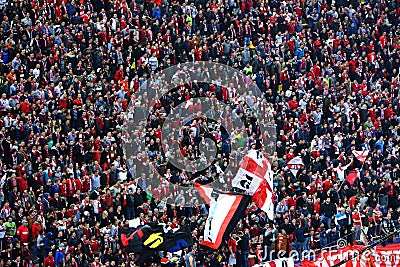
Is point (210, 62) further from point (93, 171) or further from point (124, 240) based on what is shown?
point (124, 240)

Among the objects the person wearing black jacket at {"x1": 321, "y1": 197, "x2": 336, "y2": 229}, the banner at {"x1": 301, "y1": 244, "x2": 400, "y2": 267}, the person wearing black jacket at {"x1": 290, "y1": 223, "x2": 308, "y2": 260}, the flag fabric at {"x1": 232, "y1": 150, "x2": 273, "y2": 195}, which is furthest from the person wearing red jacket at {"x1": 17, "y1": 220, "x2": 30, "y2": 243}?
the person wearing black jacket at {"x1": 321, "y1": 197, "x2": 336, "y2": 229}

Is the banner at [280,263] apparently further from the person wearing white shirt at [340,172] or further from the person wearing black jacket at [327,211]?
the person wearing white shirt at [340,172]

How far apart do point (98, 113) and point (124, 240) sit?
7817mm

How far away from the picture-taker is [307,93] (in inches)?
1548

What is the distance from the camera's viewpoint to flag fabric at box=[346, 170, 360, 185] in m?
34.5

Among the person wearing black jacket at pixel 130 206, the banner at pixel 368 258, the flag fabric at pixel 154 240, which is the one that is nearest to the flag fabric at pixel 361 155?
the person wearing black jacket at pixel 130 206

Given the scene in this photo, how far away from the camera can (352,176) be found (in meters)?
34.7

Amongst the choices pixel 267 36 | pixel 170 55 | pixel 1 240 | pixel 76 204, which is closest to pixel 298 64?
pixel 267 36

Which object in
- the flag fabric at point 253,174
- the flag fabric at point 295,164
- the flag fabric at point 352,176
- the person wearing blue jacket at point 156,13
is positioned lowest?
the flag fabric at point 253,174

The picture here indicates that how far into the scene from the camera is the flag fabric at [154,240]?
93.1 feet

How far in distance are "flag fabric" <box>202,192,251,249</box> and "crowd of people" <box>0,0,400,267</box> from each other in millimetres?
→ 2872

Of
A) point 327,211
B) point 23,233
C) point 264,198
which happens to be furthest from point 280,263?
point 23,233

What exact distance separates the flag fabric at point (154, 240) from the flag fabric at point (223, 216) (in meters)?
1.82

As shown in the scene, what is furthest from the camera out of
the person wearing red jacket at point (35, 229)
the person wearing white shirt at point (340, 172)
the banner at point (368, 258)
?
the person wearing white shirt at point (340, 172)
